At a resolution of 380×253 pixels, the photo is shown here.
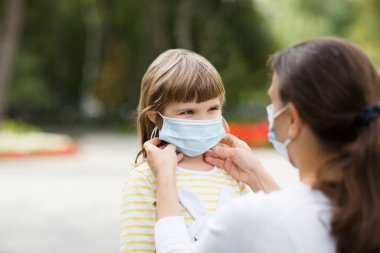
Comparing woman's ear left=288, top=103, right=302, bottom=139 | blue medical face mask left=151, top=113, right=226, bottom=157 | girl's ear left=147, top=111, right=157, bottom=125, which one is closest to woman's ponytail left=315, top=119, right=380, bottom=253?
woman's ear left=288, top=103, right=302, bottom=139

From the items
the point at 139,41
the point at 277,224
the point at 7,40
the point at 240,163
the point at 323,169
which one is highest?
the point at 139,41

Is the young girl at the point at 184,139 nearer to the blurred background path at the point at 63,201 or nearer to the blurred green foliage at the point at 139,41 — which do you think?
the blurred background path at the point at 63,201

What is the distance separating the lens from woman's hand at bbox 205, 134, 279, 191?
83.9 inches

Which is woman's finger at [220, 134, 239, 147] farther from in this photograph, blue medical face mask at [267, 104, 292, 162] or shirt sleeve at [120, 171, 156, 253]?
blue medical face mask at [267, 104, 292, 162]

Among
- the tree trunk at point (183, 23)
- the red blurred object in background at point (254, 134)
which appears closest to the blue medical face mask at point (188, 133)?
the red blurred object in background at point (254, 134)

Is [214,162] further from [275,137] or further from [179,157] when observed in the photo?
[275,137]

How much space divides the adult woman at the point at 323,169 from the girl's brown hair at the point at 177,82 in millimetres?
560

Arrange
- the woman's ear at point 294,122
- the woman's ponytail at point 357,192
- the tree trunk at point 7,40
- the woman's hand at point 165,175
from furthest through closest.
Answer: the tree trunk at point 7,40, the woman's hand at point 165,175, the woman's ear at point 294,122, the woman's ponytail at point 357,192

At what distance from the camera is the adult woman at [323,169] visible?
4.86 feet

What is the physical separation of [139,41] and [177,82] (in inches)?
1397

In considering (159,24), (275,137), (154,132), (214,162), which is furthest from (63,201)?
(159,24)

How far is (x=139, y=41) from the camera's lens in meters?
37.2

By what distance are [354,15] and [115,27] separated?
13926 mm

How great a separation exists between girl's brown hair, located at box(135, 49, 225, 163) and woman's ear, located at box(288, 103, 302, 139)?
0.57 metres
